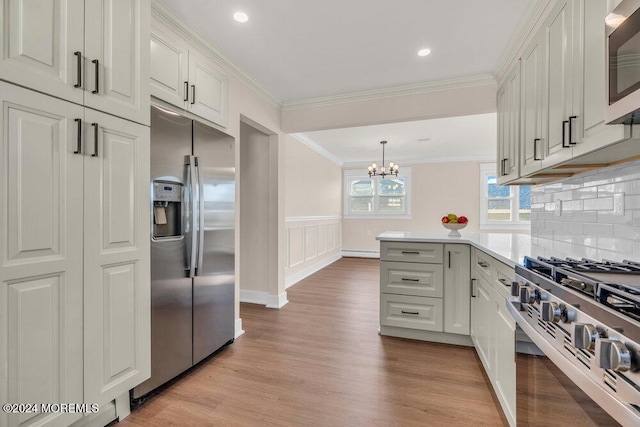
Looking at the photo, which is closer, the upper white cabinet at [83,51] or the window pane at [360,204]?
the upper white cabinet at [83,51]

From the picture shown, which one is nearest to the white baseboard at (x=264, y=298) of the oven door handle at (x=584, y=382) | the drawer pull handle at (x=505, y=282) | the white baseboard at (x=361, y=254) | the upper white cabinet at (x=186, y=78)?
the upper white cabinet at (x=186, y=78)

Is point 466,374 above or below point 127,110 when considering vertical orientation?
below

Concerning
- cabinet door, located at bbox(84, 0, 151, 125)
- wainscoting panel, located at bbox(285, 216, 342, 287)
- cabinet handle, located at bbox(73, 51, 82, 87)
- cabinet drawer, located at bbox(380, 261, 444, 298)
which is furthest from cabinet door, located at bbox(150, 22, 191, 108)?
wainscoting panel, located at bbox(285, 216, 342, 287)

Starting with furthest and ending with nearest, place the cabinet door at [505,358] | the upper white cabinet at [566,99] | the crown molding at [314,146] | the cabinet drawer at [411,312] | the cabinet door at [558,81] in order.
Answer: the crown molding at [314,146]
the cabinet drawer at [411,312]
the cabinet door at [558,81]
the cabinet door at [505,358]
the upper white cabinet at [566,99]

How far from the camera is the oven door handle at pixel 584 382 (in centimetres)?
62

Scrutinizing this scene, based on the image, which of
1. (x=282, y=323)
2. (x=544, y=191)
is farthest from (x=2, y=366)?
(x=544, y=191)

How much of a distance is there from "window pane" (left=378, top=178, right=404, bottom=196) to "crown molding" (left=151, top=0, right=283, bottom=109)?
5032 millimetres

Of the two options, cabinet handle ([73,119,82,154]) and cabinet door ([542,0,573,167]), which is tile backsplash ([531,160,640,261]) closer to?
cabinet door ([542,0,573,167])

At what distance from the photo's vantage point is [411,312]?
9.21ft

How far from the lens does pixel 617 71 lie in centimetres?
102

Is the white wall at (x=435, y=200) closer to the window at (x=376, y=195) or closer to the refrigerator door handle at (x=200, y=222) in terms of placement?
the window at (x=376, y=195)

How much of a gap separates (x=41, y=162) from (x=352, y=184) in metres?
7.27

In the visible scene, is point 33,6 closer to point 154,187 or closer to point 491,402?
point 154,187

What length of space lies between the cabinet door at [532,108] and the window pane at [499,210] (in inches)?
214
